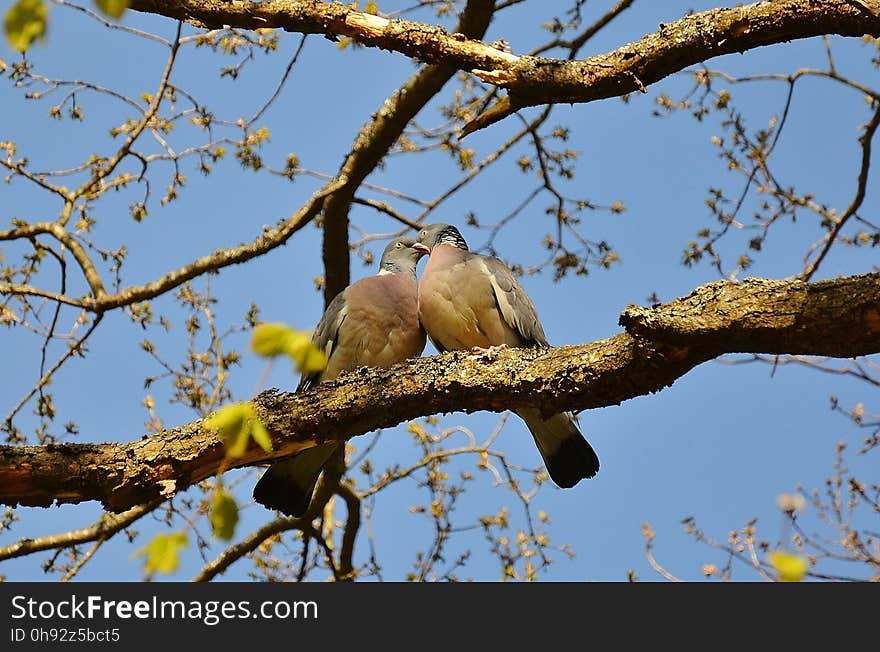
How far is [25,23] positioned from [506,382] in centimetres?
196

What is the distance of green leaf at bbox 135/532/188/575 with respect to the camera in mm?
1093

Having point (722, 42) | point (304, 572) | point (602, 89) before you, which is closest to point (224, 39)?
point (602, 89)

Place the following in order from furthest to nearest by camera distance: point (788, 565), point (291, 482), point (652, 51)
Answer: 1. point (291, 482)
2. point (652, 51)
3. point (788, 565)

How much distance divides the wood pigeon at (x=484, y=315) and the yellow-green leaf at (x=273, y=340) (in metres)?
2.80

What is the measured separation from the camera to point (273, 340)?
114cm

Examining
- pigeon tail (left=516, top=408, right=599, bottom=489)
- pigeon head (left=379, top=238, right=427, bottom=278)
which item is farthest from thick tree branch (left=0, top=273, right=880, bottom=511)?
pigeon head (left=379, top=238, right=427, bottom=278)

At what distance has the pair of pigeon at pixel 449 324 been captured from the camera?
12.7ft

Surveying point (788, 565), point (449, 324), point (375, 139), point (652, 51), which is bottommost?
point (788, 565)

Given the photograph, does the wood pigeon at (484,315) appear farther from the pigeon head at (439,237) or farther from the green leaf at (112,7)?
the green leaf at (112,7)

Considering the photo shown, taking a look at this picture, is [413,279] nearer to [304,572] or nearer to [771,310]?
[304,572]

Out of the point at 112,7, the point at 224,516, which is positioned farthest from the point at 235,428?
the point at 112,7

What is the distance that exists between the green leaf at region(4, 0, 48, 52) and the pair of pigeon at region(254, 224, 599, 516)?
2.88 m

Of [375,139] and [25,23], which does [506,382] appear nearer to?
[25,23]

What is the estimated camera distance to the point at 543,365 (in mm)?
2820
